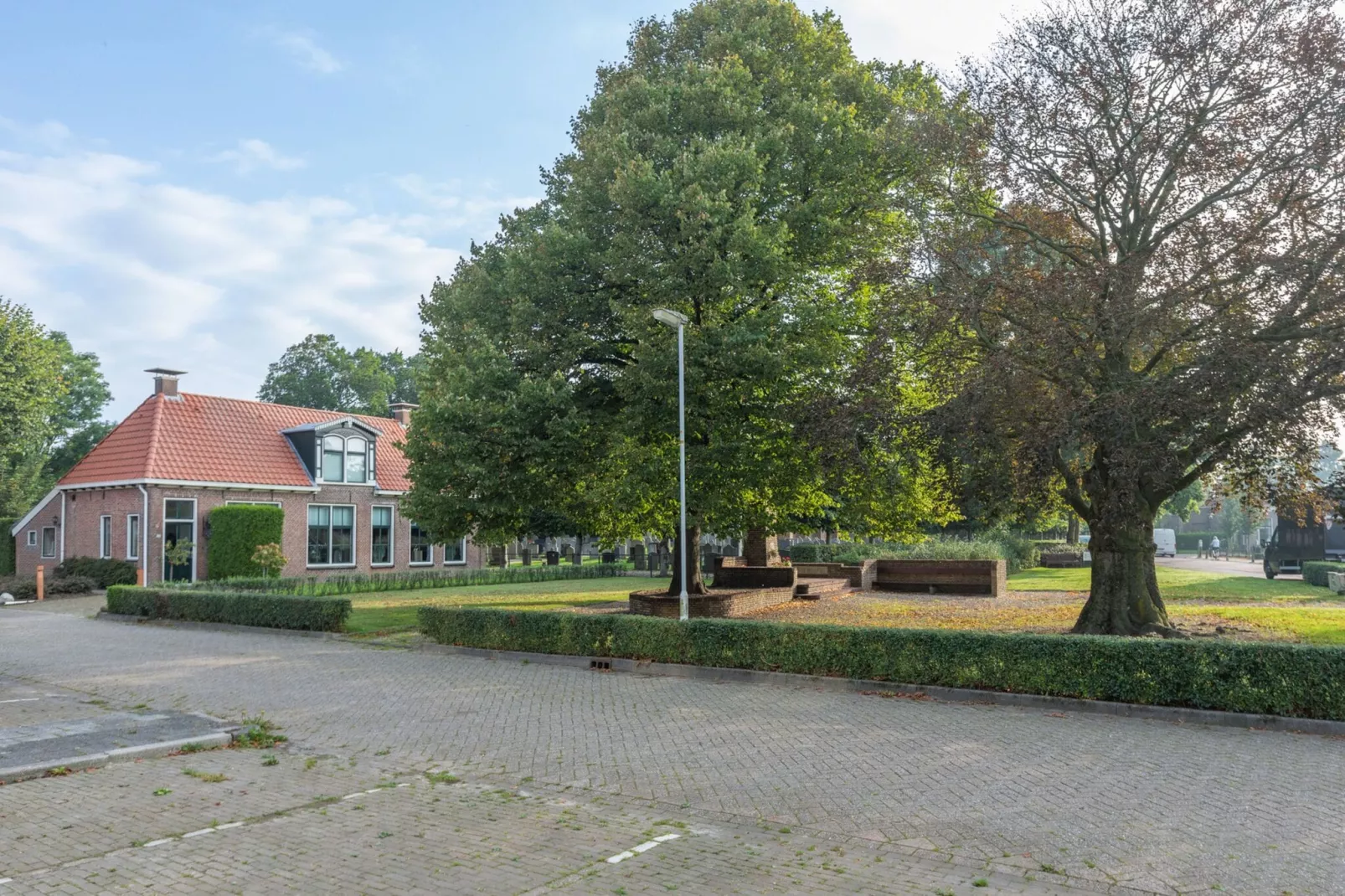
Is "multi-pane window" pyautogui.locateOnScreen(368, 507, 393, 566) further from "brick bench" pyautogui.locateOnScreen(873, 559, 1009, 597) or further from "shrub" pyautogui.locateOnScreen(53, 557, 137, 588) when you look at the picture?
"brick bench" pyautogui.locateOnScreen(873, 559, 1009, 597)

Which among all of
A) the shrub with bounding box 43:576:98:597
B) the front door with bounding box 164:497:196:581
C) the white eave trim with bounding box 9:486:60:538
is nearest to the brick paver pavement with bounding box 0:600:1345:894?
the front door with bounding box 164:497:196:581

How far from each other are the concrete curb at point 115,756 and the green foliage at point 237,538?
23696 millimetres

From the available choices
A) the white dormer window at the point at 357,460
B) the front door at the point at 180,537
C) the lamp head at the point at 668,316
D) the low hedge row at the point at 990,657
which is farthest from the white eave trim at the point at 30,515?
the lamp head at the point at 668,316

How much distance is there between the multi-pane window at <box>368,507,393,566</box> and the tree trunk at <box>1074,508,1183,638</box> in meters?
29.1

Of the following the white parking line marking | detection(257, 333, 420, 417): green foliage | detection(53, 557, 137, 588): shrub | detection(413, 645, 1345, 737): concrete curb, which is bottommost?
detection(413, 645, 1345, 737): concrete curb

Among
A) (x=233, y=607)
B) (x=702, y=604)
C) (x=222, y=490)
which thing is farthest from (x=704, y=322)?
(x=222, y=490)

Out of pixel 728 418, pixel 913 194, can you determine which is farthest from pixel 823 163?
pixel 728 418

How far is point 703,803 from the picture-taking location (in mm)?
7750

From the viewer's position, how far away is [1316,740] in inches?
395

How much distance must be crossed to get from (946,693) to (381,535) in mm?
30951

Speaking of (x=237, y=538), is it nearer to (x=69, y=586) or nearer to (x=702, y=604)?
(x=69, y=586)

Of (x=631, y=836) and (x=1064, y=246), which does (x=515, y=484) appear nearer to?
(x=1064, y=246)

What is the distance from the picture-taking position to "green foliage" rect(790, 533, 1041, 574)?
36.8 m

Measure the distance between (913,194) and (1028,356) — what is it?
6.95m
